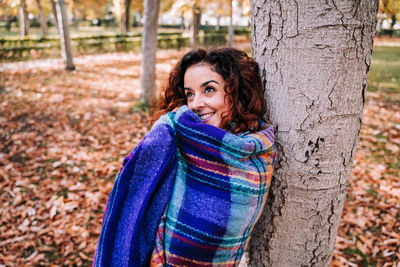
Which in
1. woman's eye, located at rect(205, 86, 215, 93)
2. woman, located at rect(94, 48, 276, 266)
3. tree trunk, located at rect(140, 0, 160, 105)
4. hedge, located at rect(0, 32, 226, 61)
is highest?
hedge, located at rect(0, 32, 226, 61)

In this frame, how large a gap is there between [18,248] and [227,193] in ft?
10.3

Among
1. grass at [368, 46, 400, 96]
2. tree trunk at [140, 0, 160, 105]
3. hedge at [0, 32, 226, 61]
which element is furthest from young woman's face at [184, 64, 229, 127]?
hedge at [0, 32, 226, 61]

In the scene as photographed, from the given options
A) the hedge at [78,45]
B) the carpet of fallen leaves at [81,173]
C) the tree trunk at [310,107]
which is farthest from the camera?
the hedge at [78,45]

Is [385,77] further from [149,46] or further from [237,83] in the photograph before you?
[237,83]

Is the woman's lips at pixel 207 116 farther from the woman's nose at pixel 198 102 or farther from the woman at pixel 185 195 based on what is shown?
the woman at pixel 185 195

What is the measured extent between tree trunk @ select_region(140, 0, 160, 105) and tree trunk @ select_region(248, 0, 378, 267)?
232 inches

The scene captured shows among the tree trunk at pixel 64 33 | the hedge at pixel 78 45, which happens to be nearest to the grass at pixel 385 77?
the hedge at pixel 78 45

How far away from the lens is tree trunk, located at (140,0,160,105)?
659cm

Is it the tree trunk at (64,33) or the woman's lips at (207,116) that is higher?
the tree trunk at (64,33)

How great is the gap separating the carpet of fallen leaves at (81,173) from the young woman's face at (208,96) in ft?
7.86

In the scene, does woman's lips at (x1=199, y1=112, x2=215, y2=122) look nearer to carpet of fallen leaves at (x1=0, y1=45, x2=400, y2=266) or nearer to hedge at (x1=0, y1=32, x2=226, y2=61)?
carpet of fallen leaves at (x1=0, y1=45, x2=400, y2=266)

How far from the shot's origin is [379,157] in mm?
4766

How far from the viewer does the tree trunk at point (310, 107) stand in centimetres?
110

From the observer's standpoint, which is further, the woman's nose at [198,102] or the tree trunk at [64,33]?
the tree trunk at [64,33]
